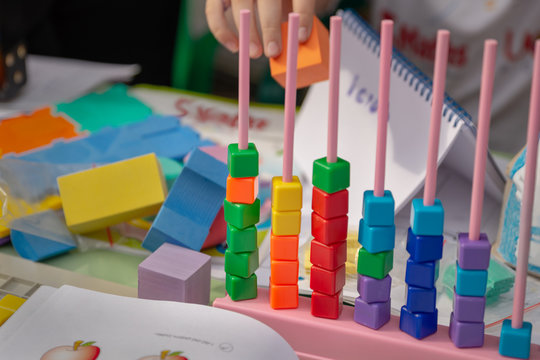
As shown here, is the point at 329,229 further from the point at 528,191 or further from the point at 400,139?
the point at 400,139

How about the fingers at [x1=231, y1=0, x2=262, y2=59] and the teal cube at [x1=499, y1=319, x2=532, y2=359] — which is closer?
the teal cube at [x1=499, y1=319, x2=532, y2=359]

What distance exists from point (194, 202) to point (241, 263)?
0.12 m

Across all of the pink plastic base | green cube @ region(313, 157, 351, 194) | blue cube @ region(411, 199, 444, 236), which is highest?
green cube @ region(313, 157, 351, 194)

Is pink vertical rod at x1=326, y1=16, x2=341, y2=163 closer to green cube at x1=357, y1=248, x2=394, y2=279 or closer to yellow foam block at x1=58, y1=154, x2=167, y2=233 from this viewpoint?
green cube at x1=357, y1=248, x2=394, y2=279

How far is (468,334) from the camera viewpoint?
434 millimetres

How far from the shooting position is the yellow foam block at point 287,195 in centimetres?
45

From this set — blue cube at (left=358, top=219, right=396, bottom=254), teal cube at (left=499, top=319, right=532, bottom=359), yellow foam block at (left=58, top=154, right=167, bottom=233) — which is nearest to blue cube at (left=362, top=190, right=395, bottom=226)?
blue cube at (left=358, top=219, right=396, bottom=254)

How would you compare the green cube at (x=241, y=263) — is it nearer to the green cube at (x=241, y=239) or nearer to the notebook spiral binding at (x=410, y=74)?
the green cube at (x=241, y=239)

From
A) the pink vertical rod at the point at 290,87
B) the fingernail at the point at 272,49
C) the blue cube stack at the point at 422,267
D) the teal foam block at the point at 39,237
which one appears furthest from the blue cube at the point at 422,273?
the teal foam block at the point at 39,237

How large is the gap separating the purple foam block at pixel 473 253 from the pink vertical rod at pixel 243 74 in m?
0.16

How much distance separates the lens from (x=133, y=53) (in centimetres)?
135

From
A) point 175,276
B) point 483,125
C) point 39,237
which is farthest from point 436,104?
point 39,237

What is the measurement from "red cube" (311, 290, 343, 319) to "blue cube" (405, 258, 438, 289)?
0.06m

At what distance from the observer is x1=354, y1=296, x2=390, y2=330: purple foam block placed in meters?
0.45
